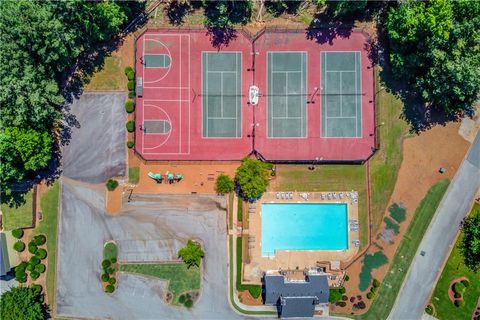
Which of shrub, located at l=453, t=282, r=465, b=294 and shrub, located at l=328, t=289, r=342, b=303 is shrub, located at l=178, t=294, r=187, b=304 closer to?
shrub, located at l=328, t=289, r=342, b=303

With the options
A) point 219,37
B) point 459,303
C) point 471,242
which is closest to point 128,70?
point 219,37

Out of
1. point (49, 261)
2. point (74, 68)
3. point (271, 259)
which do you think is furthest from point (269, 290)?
point (74, 68)

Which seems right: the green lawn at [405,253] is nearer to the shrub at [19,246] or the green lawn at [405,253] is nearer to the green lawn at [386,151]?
the green lawn at [386,151]

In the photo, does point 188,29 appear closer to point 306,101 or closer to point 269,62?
point 269,62

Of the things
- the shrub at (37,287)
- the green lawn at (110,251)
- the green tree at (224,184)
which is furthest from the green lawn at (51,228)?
the green tree at (224,184)

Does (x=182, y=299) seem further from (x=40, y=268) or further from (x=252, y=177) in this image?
(x=40, y=268)

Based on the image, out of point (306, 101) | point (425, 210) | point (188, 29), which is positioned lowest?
point (425, 210)
